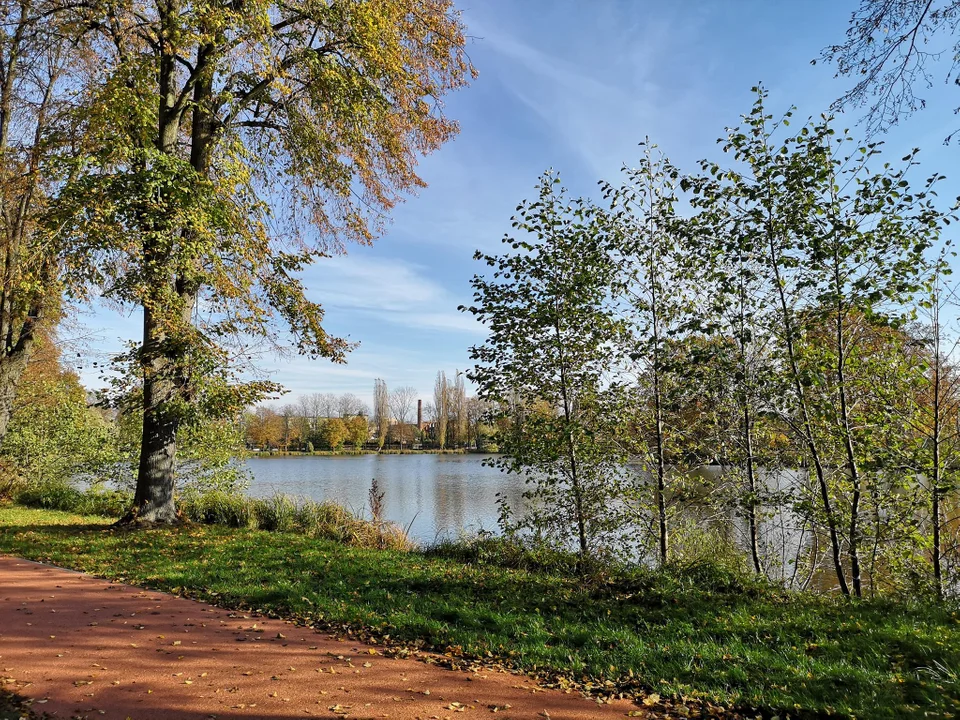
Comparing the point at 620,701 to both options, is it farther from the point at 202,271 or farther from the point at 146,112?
the point at 146,112

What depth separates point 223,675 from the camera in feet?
12.9

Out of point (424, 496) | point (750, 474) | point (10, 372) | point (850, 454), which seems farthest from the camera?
point (424, 496)

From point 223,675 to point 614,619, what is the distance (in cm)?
342

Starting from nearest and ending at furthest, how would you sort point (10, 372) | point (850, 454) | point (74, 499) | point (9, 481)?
1. point (850, 454)
2. point (10, 372)
3. point (74, 499)
4. point (9, 481)

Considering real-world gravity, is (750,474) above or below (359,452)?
above

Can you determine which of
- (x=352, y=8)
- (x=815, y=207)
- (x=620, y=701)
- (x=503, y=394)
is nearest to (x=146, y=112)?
(x=352, y=8)

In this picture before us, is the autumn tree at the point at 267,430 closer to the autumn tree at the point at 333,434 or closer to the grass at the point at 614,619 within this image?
the autumn tree at the point at 333,434

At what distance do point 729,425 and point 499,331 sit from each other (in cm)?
341

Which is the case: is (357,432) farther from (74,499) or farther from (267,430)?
(74,499)

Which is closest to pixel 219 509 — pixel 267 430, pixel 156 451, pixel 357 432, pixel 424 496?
pixel 156 451

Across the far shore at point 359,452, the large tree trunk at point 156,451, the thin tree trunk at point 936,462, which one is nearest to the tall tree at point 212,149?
the large tree trunk at point 156,451

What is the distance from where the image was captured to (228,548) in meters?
8.30

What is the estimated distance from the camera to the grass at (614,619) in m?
3.79

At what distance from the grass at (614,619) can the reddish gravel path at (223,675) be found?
51 cm
